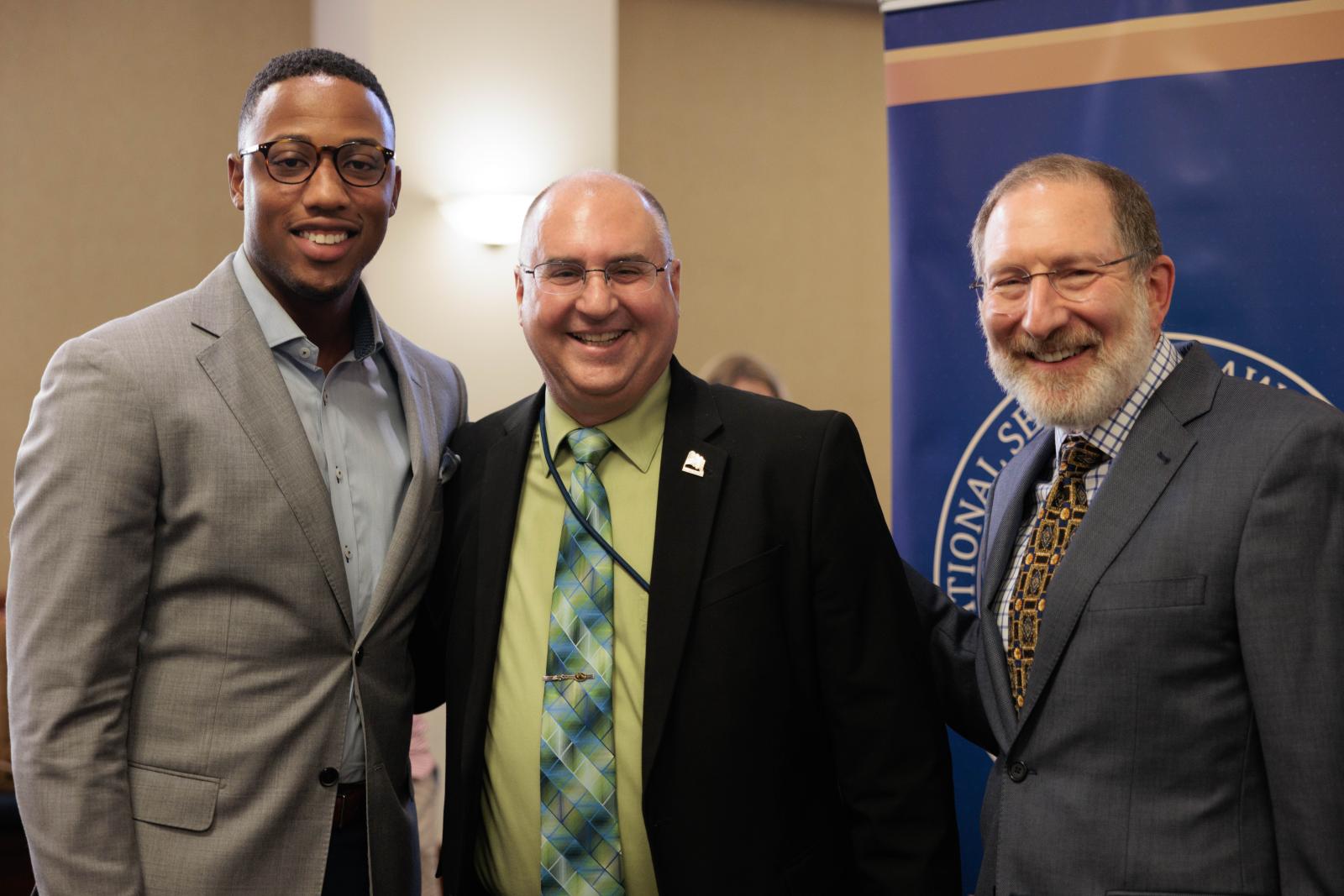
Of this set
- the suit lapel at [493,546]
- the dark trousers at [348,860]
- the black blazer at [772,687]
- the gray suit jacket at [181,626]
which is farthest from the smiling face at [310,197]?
the dark trousers at [348,860]

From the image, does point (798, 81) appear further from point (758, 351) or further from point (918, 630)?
point (918, 630)

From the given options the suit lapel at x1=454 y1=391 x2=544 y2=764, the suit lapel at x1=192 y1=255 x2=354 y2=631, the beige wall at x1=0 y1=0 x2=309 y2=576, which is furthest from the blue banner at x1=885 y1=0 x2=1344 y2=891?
the beige wall at x1=0 y1=0 x2=309 y2=576

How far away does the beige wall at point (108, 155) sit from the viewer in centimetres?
537

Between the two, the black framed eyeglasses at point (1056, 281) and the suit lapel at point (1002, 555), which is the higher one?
the black framed eyeglasses at point (1056, 281)

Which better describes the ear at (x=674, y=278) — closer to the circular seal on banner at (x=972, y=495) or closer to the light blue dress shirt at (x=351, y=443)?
the light blue dress shirt at (x=351, y=443)

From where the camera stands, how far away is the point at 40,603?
183 centimetres

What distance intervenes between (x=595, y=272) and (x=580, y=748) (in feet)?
2.58

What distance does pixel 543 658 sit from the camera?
2.03m

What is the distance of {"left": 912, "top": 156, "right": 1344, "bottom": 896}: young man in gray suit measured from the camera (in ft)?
5.53

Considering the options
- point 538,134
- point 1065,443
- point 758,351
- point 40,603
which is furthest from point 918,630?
point 758,351

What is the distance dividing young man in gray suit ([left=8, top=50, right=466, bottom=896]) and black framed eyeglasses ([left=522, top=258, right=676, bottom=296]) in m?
0.32

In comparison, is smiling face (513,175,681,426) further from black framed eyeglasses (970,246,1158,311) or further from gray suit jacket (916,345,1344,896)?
gray suit jacket (916,345,1344,896)

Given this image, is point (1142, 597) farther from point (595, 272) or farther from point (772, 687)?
point (595, 272)

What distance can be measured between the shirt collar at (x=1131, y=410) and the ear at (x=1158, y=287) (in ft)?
0.19
